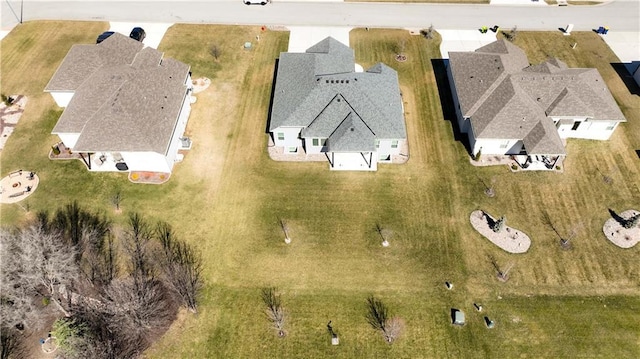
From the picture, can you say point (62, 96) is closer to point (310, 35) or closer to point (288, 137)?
point (288, 137)

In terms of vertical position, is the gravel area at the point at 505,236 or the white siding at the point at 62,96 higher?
the gravel area at the point at 505,236

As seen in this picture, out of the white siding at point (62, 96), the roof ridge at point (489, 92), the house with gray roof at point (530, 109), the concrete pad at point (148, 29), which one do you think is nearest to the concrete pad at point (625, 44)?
the house with gray roof at point (530, 109)

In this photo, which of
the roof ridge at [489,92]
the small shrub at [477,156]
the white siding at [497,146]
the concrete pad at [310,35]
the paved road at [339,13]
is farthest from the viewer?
the paved road at [339,13]

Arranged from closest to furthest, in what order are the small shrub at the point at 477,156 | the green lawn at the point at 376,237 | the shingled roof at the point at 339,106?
1. the green lawn at the point at 376,237
2. the shingled roof at the point at 339,106
3. the small shrub at the point at 477,156

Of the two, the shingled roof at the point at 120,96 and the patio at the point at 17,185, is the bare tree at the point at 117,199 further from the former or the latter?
the patio at the point at 17,185

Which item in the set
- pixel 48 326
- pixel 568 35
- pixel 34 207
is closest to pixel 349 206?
pixel 48 326

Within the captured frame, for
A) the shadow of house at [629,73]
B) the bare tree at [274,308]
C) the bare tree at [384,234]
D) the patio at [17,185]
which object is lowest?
the patio at [17,185]

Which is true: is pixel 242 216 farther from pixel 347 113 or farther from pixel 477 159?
pixel 477 159

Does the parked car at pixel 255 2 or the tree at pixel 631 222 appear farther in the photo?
the parked car at pixel 255 2

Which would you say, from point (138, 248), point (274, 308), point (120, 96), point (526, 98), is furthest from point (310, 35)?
point (274, 308)

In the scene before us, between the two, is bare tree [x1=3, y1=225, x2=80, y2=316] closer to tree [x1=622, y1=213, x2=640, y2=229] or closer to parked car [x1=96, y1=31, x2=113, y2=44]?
parked car [x1=96, y1=31, x2=113, y2=44]
